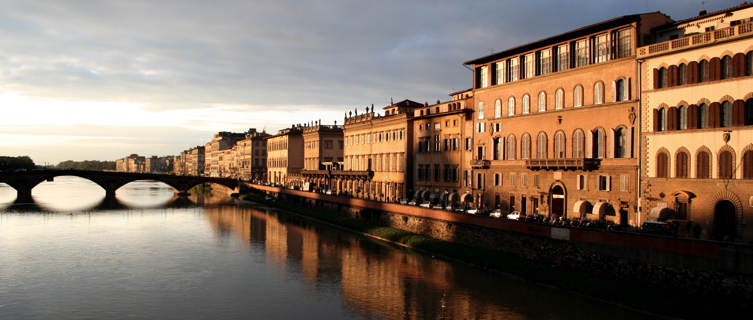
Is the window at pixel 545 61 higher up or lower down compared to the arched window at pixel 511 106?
higher up

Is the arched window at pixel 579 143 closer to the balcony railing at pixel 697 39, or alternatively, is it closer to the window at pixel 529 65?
the window at pixel 529 65

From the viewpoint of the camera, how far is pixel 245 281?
1366 inches

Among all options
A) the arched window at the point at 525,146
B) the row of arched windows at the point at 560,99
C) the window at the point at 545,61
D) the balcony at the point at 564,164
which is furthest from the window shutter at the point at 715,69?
the arched window at the point at 525,146

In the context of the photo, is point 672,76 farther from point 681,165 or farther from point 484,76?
point 484,76

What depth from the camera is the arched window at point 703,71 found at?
3091 cm

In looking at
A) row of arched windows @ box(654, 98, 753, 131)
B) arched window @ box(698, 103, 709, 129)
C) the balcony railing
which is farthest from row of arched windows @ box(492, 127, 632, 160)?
the balcony railing

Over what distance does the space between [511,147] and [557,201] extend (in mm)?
6827

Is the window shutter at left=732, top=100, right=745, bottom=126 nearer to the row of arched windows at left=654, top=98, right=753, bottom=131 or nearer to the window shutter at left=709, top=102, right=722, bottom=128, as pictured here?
the row of arched windows at left=654, top=98, right=753, bottom=131

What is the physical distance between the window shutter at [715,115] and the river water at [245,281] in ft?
39.9

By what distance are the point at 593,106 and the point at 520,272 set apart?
1356cm

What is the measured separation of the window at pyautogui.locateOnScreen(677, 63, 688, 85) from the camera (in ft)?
105

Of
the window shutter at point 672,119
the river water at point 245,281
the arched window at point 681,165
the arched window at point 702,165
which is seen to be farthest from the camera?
the window shutter at point 672,119

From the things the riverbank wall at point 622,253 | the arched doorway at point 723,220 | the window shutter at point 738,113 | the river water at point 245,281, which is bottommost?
the river water at point 245,281

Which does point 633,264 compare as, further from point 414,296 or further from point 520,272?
point 414,296
